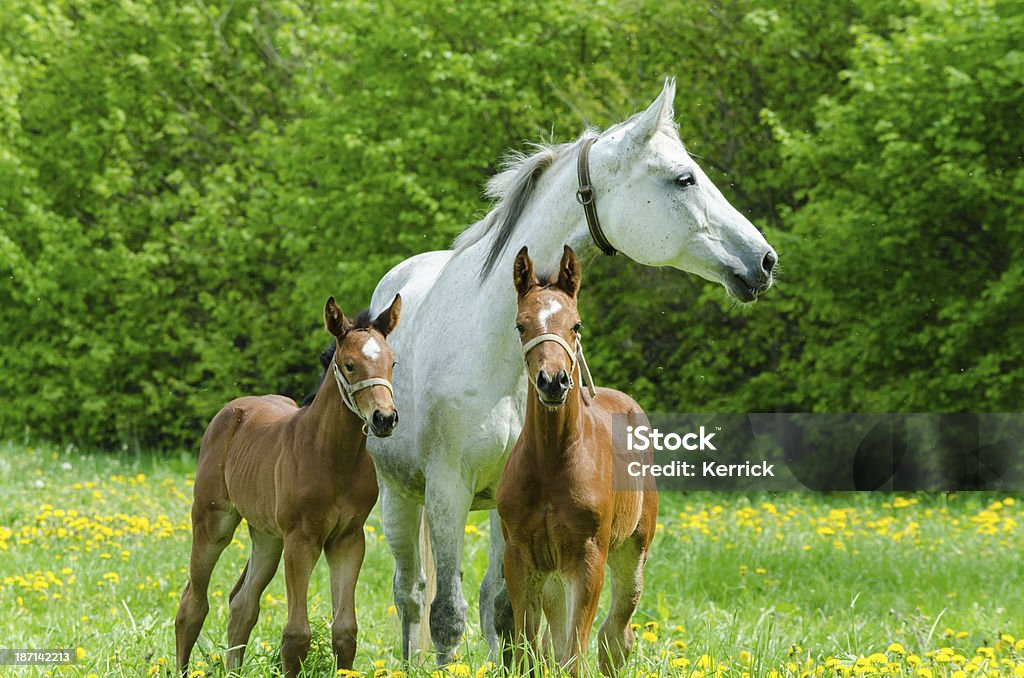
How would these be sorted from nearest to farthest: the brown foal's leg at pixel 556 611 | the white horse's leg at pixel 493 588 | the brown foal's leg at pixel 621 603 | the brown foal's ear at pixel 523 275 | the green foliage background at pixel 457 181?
the brown foal's ear at pixel 523 275, the brown foal's leg at pixel 556 611, the brown foal's leg at pixel 621 603, the white horse's leg at pixel 493 588, the green foliage background at pixel 457 181

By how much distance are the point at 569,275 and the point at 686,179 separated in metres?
0.65

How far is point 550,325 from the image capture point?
395 cm

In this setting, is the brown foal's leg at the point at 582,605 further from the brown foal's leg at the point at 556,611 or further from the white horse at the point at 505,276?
the white horse at the point at 505,276

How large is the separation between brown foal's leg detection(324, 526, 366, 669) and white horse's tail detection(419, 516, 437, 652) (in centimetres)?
98

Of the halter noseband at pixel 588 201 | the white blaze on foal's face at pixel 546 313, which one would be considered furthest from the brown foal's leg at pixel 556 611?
the halter noseband at pixel 588 201

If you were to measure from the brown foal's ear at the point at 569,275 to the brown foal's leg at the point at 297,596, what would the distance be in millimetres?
1279

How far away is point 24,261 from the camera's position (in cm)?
1582

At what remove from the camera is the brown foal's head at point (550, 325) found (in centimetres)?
380

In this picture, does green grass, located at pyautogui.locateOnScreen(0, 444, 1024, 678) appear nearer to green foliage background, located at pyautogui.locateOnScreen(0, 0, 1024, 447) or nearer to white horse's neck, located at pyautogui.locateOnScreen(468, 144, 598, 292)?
white horse's neck, located at pyautogui.locateOnScreen(468, 144, 598, 292)

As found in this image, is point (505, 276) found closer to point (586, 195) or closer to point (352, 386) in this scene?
point (586, 195)

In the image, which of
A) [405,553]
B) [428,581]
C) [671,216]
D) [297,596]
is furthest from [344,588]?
[671,216]

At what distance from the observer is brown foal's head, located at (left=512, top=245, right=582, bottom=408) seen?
3805 mm

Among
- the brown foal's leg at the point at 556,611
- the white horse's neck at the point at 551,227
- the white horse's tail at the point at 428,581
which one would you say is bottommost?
the white horse's tail at the point at 428,581

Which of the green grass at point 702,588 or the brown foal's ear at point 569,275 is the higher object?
the brown foal's ear at point 569,275
